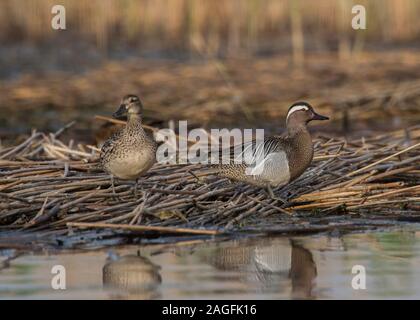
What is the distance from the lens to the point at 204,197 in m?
7.11

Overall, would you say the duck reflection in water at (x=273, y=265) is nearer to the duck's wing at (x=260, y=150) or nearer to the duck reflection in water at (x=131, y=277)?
the duck reflection in water at (x=131, y=277)

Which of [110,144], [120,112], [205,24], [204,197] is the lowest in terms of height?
[204,197]

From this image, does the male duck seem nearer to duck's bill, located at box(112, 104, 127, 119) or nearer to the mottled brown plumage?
the mottled brown plumage

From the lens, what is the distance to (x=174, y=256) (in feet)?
20.2

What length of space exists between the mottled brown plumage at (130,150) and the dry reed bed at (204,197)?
0.18 metres

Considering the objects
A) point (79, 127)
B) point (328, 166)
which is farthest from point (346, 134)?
point (328, 166)

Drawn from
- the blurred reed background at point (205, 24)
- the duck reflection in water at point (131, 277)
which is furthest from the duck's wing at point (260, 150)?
the blurred reed background at point (205, 24)

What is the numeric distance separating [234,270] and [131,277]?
1.90 feet

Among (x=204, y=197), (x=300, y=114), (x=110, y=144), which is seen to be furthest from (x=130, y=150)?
(x=300, y=114)

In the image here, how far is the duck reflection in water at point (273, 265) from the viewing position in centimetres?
549

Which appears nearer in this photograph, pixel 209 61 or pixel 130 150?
pixel 130 150

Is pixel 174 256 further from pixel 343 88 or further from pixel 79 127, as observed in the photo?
pixel 343 88

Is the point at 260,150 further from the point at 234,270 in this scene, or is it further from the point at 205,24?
the point at 205,24
